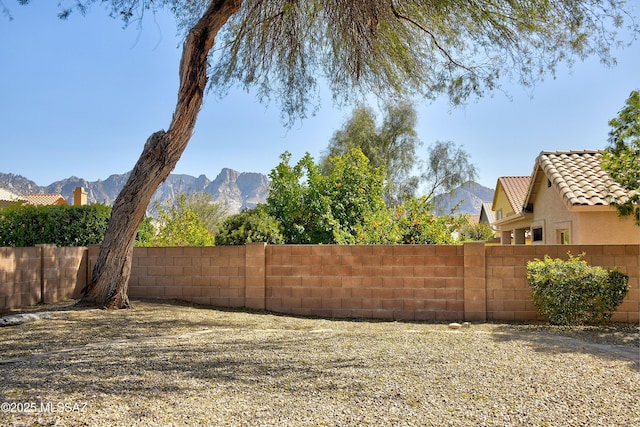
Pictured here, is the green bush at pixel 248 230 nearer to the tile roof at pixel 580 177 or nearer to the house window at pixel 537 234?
the tile roof at pixel 580 177

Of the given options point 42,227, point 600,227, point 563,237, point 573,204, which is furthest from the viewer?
point 563,237

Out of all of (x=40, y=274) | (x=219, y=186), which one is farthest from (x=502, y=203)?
(x=219, y=186)

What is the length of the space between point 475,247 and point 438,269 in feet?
2.66

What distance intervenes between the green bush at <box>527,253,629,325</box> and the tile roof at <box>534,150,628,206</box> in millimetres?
2594

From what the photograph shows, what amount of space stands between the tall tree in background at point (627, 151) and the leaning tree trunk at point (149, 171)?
7.59 m

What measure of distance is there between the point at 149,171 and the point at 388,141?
27.8 meters

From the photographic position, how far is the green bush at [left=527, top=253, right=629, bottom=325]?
30.5 feet

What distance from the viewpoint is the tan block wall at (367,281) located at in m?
10.3

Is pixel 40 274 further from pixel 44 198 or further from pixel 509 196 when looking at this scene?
pixel 44 198

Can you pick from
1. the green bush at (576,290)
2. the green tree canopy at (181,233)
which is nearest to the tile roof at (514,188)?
the green tree canopy at (181,233)

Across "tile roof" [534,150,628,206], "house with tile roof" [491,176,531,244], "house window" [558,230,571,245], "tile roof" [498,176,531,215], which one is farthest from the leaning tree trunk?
"tile roof" [498,176,531,215]

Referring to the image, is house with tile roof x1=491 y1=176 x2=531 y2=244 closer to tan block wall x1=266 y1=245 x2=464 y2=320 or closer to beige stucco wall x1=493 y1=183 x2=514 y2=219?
beige stucco wall x1=493 y1=183 x2=514 y2=219

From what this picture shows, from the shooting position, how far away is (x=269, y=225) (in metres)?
12.0

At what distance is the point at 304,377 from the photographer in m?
5.02
